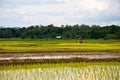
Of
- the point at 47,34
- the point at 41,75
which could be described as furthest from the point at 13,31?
the point at 41,75

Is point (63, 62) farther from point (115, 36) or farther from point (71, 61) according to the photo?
point (115, 36)

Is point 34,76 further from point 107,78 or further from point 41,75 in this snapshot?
point 107,78

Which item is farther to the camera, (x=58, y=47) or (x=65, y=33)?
(x=65, y=33)

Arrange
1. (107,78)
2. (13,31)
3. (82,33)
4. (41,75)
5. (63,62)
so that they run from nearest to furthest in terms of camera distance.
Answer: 1. (107,78)
2. (41,75)
3. (63,62)
4. (82,33)
5. (13,31)

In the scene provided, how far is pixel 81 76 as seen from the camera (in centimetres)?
1206

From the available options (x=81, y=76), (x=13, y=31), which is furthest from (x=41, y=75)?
(x=13, y=31)

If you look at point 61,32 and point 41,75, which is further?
point 61,32

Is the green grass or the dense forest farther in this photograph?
the dense forest

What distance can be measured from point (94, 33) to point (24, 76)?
185 feet

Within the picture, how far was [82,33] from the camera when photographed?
233 ft

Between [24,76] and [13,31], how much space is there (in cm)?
6486

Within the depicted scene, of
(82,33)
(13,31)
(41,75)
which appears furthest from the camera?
(13,31)

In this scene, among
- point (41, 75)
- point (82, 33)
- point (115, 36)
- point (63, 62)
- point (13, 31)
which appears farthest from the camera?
point (13, 31)

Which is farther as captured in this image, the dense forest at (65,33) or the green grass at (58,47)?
the dense forest at (65,33)
